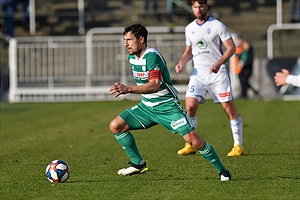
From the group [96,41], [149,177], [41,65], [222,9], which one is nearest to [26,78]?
[41,65]

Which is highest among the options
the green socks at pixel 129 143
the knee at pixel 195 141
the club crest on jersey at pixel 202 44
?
the club crest on jersey at pixel 202 44

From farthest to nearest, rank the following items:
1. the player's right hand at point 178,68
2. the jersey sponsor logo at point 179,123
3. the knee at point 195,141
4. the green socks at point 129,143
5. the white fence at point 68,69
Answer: the white fence at point 68,69, the player's right hand at point 178,68, the green socks at point 129,143, the jersey sponsor logo at point 179,123, the knee at point 195,141

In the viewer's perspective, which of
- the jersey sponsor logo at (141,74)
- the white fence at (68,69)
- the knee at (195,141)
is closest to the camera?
the knee at (195,141)

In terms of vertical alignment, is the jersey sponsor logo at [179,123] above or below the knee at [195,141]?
above

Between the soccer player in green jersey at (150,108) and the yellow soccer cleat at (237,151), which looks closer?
the soccer player in green jersey at (150,108)

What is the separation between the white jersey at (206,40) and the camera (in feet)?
41.8

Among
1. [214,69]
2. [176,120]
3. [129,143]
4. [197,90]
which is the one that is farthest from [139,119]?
[197,90]

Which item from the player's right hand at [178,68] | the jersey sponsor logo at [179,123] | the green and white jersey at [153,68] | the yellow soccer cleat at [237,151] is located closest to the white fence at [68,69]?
the yellow soccer cleat at [237,151]

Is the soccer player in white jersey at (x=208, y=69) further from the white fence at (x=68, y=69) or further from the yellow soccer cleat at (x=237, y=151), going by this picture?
the white fence at (x=68, y=69)

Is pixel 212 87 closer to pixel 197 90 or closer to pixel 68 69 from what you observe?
pixel 197 90

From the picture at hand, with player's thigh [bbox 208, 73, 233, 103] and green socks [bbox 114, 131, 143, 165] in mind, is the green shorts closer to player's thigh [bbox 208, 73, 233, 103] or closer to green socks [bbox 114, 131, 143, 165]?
green socks [bbox 114, 131, 143, 165]

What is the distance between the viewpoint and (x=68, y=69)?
99.4ft

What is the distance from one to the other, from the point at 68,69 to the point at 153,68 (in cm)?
2076

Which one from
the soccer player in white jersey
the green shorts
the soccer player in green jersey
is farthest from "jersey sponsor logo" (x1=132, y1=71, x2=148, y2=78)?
the soccer player in white jersey
